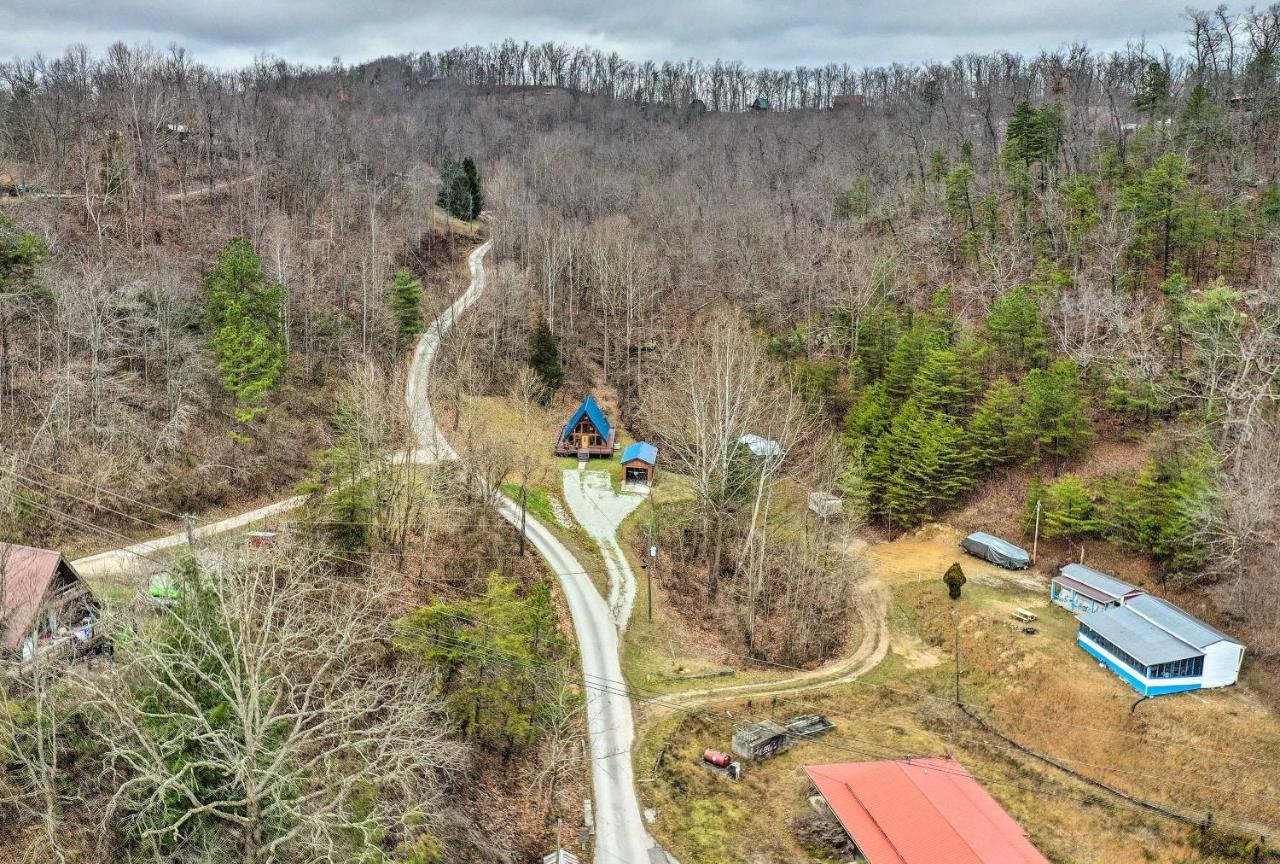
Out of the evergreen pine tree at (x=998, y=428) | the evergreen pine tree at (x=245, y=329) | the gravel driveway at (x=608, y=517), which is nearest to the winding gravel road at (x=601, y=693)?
the gravel driveway at (x=608, y=517)

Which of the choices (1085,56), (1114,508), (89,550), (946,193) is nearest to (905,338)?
(1114,508)

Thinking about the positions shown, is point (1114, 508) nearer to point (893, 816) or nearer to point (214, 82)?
point (893, 816)

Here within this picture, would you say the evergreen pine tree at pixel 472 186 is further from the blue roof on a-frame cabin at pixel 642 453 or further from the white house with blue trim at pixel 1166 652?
the white house with blue trim at pixel 1166 652

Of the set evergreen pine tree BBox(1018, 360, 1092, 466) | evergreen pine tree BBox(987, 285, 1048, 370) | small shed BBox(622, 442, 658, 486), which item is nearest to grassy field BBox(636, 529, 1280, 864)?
evergreen pine tree BBox(1018, 360, 1092, 466)

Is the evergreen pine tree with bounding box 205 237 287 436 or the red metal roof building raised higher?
the evergreen pine tree with bounding box 205 237 287 436

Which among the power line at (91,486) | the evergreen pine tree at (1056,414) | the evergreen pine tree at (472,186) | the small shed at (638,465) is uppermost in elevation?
the evergreen pine tree at (472,186)

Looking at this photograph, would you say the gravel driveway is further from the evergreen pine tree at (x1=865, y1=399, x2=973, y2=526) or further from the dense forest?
the evergreen pine tree at (x1=865, y1=399, x2=973, y2=526)
